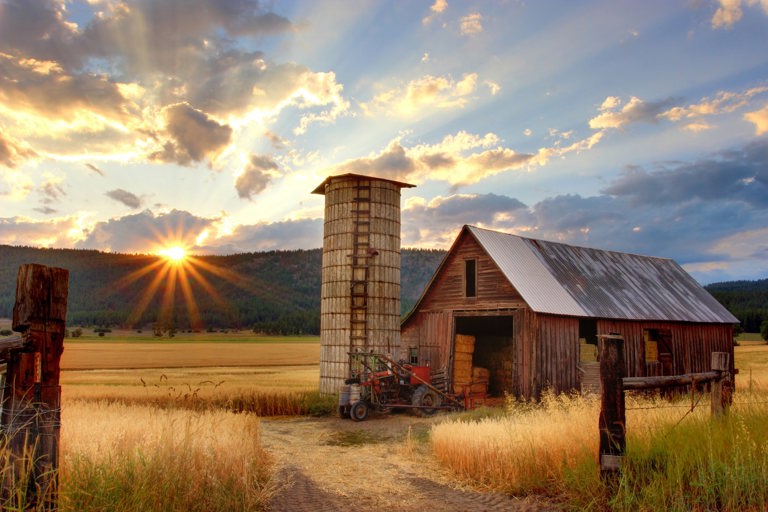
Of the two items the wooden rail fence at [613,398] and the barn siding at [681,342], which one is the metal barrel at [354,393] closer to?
the barn siding at [681,342]

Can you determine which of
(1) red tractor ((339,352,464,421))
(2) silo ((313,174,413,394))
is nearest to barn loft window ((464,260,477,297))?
(2) silo ((313,174,413,394))

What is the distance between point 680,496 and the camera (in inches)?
300

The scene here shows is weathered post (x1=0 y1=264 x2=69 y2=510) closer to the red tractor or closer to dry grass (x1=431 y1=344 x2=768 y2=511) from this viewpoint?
dry grass (x1=431 y1=344 x2=768 y2=511)

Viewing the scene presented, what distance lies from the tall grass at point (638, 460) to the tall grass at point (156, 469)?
158 inches

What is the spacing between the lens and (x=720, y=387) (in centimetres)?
1019

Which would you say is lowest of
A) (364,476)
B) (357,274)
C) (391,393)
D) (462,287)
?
(364,476)

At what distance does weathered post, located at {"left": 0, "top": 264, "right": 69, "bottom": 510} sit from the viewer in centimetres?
597

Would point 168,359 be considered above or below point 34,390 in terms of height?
below

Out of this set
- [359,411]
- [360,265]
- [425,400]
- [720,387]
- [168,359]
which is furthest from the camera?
[168,359]

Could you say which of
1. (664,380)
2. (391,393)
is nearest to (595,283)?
(391,393)

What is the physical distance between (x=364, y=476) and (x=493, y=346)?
735 inches

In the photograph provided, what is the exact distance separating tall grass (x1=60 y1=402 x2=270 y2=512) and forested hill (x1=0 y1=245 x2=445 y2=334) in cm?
9741

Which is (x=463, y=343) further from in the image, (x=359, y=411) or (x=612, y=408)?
(x=612, y=408)

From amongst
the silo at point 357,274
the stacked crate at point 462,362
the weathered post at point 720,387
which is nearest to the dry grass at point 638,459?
the weathered post at point 720,387
